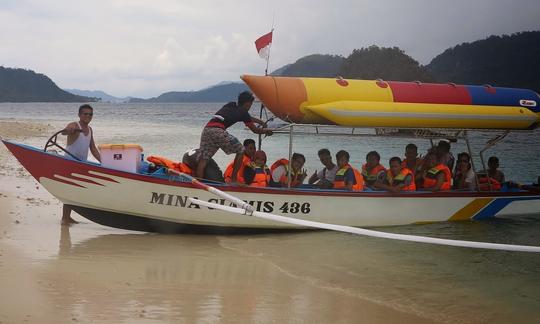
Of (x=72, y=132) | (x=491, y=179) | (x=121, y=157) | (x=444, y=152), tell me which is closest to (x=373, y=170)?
(x=444, y=152)

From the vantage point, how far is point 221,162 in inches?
714

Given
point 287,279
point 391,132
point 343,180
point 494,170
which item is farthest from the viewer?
point 494,170

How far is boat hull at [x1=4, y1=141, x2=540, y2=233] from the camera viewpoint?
714cm

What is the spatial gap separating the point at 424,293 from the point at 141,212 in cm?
361

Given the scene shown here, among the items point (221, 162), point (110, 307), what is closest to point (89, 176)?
point (110, 307)

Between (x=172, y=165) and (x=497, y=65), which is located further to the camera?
(x=497, y=65)

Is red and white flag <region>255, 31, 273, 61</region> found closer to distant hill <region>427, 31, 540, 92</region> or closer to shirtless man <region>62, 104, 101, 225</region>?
shirtless man <region>62, 104, 101, 225</region>

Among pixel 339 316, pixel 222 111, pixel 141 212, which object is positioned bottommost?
pixel 339 316

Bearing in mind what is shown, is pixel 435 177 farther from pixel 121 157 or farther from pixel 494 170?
pixel 121 157

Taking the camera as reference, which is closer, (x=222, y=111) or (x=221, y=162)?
(x=222, y=111)

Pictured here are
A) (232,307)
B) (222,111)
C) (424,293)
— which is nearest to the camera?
(232,307)

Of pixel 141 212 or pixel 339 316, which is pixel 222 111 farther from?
pixel 339 316

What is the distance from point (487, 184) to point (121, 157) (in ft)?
18.9

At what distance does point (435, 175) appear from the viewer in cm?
892
